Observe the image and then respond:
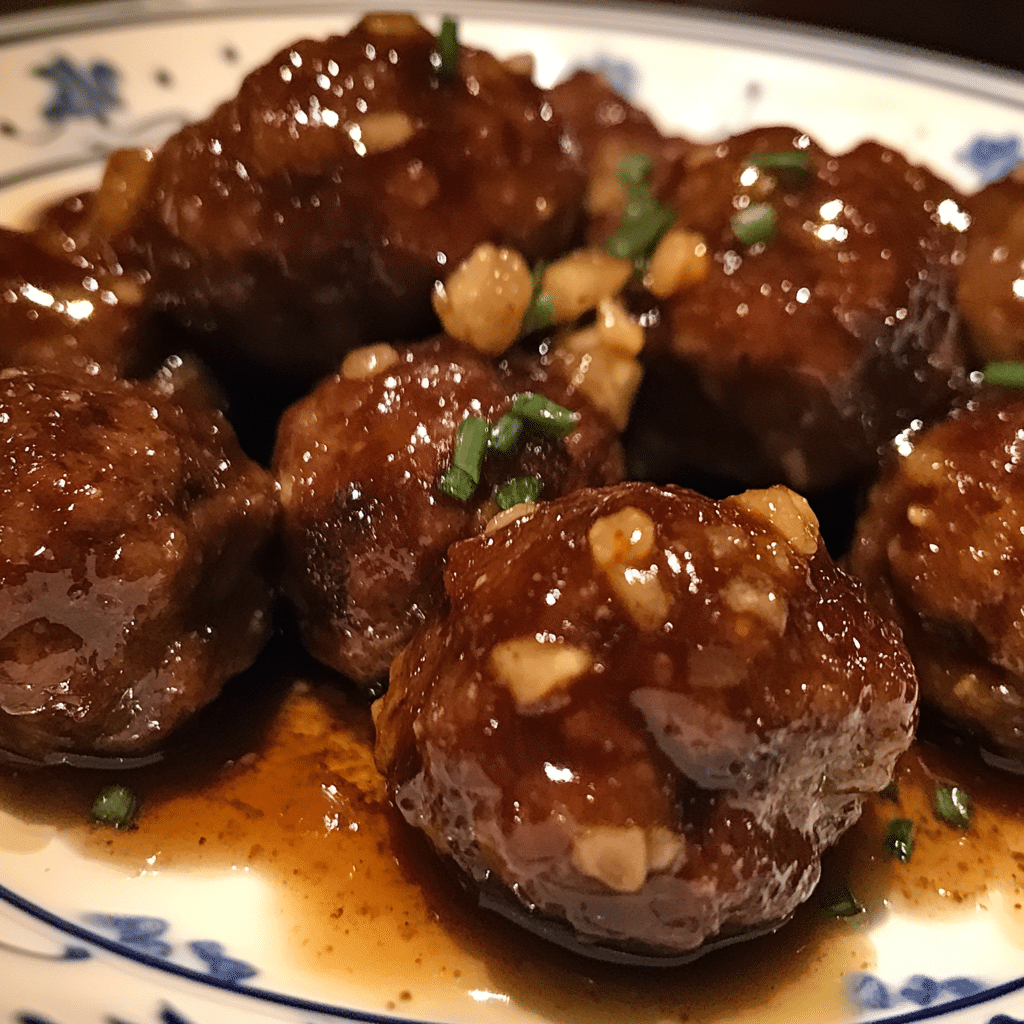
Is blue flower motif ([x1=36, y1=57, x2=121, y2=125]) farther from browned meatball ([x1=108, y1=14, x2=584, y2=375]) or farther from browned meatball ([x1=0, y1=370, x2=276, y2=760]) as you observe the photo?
browned meatball ([x1=0, y1=370, x2=276, y2=760])

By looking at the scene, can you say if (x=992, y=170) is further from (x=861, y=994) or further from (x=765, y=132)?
(x=861, y=994)

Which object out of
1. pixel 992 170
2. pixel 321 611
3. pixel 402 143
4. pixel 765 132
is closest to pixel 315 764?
pixel 321 611

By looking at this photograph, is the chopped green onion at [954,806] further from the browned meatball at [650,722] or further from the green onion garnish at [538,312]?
the green onion garnish at [538,312]

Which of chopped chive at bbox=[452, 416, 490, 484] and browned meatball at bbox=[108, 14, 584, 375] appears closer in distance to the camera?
chopped chive at bbox=[452, 416, 490, 484]

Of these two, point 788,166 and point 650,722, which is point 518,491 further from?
point 788,166

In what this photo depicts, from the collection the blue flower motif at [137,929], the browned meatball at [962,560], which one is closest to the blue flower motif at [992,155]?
the browned meatball at [962,560]

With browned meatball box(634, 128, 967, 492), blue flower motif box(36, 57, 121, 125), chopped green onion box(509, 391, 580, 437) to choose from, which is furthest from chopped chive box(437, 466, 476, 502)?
blue flower motif box(36, 57, 121, 125)
